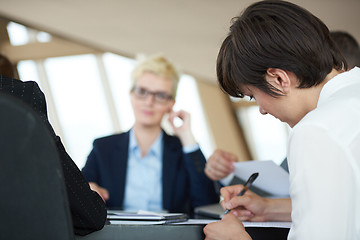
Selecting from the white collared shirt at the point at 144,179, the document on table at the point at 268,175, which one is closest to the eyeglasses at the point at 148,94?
the white collared shirt at the point at 144,179

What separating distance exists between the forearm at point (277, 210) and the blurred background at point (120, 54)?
175 cm

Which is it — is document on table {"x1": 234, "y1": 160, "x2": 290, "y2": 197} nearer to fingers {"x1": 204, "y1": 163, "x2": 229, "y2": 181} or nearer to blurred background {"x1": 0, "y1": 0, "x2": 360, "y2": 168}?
fingers {"x1": 204, "y1": 163, "x2": 229, "y2": 181}

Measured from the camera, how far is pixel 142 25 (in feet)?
21.6

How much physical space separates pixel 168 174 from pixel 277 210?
115 centimetres

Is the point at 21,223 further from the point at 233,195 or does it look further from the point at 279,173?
the point at 279,173

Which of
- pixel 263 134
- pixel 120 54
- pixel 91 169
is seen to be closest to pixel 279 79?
pixel 91 169

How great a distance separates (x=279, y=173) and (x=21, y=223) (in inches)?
43.8

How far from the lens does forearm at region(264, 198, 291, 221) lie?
155 cm

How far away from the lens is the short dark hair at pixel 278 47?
3.76 feet

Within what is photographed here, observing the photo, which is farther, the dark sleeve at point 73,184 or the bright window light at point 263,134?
the bright window light at point 263,134

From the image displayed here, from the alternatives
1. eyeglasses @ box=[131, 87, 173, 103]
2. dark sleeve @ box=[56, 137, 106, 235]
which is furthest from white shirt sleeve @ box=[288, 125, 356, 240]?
eyeglasses @ box=[131, 87, 173, 103]

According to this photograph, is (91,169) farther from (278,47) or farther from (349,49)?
(278,47)

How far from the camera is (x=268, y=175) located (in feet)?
5.69

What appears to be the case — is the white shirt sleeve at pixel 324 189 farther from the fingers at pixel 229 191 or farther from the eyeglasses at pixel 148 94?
the eyeglasses at pixel 148 94
